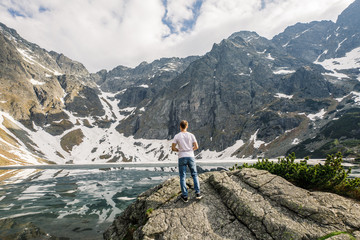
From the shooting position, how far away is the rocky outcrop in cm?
848

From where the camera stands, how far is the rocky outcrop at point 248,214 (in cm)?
848

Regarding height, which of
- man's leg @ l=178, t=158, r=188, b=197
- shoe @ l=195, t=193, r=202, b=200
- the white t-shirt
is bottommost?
shoe @ l=195, t=193, r=202, b=200

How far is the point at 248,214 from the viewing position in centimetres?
946

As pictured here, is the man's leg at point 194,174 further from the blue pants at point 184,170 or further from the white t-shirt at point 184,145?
the white t-shirt at point 184,145

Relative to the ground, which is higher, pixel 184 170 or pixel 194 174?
pixel 184 170

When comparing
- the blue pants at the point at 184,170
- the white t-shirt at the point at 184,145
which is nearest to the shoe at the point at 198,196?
the blue pants at the point at 184,170

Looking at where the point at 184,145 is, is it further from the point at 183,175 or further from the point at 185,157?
the point at 183,175

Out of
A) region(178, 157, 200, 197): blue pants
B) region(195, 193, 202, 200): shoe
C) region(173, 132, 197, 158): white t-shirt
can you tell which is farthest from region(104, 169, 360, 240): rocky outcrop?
region(173, 132, 197, 158): white t-shirt

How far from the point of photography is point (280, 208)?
9.52 meters

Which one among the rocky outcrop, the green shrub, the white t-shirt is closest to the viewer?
the rocky outcrop

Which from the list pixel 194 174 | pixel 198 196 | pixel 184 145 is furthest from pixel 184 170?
pixel 198 196

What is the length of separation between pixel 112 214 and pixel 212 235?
53.6ft

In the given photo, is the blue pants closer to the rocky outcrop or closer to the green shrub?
the rocky outcrop

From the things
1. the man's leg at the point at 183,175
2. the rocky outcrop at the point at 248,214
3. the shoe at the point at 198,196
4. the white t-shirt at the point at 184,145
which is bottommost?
the rocky outcrop at the point at 248,214
